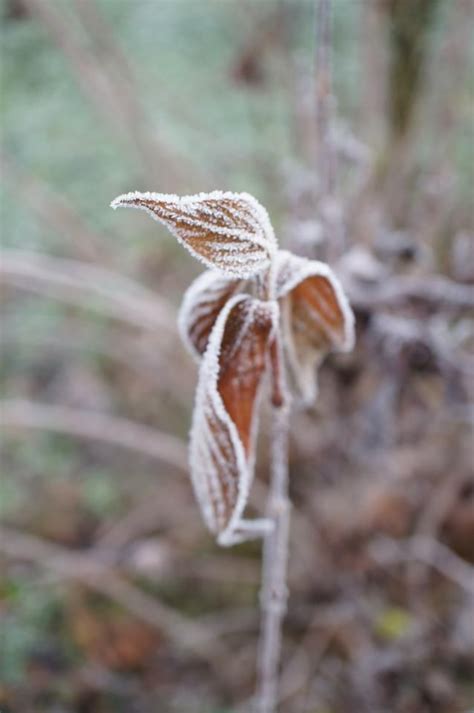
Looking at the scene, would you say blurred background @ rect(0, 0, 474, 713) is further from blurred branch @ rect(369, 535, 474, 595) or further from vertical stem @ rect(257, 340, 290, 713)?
vertical stem @ rect(257, 340, 290, 713)

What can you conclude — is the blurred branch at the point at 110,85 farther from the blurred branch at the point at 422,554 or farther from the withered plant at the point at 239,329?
the withered plant at the point at 239,329

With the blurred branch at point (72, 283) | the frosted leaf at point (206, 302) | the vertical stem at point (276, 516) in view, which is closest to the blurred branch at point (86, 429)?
the blurred branch at point (72, 283)

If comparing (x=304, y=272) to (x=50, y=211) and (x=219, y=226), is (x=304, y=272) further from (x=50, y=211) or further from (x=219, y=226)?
(x=50, y=211)

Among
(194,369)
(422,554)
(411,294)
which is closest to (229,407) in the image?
(411,294)

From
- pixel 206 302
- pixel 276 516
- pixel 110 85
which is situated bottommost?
pixel 276 516

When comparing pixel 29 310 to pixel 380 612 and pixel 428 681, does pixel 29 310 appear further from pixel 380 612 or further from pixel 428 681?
pixel 428 681

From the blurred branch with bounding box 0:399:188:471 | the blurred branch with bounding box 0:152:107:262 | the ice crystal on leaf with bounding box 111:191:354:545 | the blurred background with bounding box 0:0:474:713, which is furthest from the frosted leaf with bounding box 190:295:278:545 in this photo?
the blurred branch with bounding box 0:152:107:262

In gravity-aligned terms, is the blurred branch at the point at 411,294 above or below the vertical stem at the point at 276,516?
above
